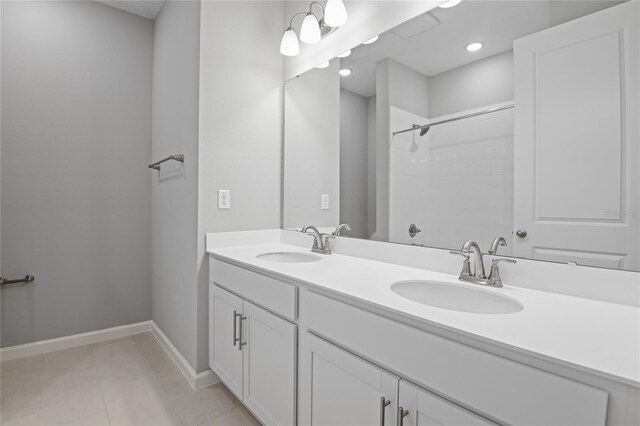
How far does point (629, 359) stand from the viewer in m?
Result: 0.56

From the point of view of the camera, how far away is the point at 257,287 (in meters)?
1.38

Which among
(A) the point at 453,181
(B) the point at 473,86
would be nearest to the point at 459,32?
(B) the point at 473,86

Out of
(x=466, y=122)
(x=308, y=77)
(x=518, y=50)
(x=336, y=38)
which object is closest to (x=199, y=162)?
(x=308, y=77)

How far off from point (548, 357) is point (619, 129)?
72 cm

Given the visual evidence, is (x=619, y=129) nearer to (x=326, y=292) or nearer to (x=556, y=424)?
(x=556, y=424)

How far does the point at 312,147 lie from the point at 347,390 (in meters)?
1.41

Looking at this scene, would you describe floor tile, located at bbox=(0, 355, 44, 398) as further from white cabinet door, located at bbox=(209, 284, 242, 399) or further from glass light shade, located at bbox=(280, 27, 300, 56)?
glass light shade, located at bbox=(280, 27, 300, 56)

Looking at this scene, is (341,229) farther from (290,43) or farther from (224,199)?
(290,43)

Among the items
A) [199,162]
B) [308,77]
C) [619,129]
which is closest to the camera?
[619,129]

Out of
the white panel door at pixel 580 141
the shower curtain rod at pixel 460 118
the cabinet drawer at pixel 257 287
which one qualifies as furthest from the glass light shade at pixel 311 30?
the cabinet drawer at pixel 257 287

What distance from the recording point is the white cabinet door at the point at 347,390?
85 cm

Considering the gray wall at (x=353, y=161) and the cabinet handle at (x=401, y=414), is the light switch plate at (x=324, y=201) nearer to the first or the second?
the gray wall at (x=353, y=161)

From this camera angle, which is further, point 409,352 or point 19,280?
point 19,280

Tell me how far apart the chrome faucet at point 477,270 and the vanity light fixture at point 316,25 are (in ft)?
4.23
